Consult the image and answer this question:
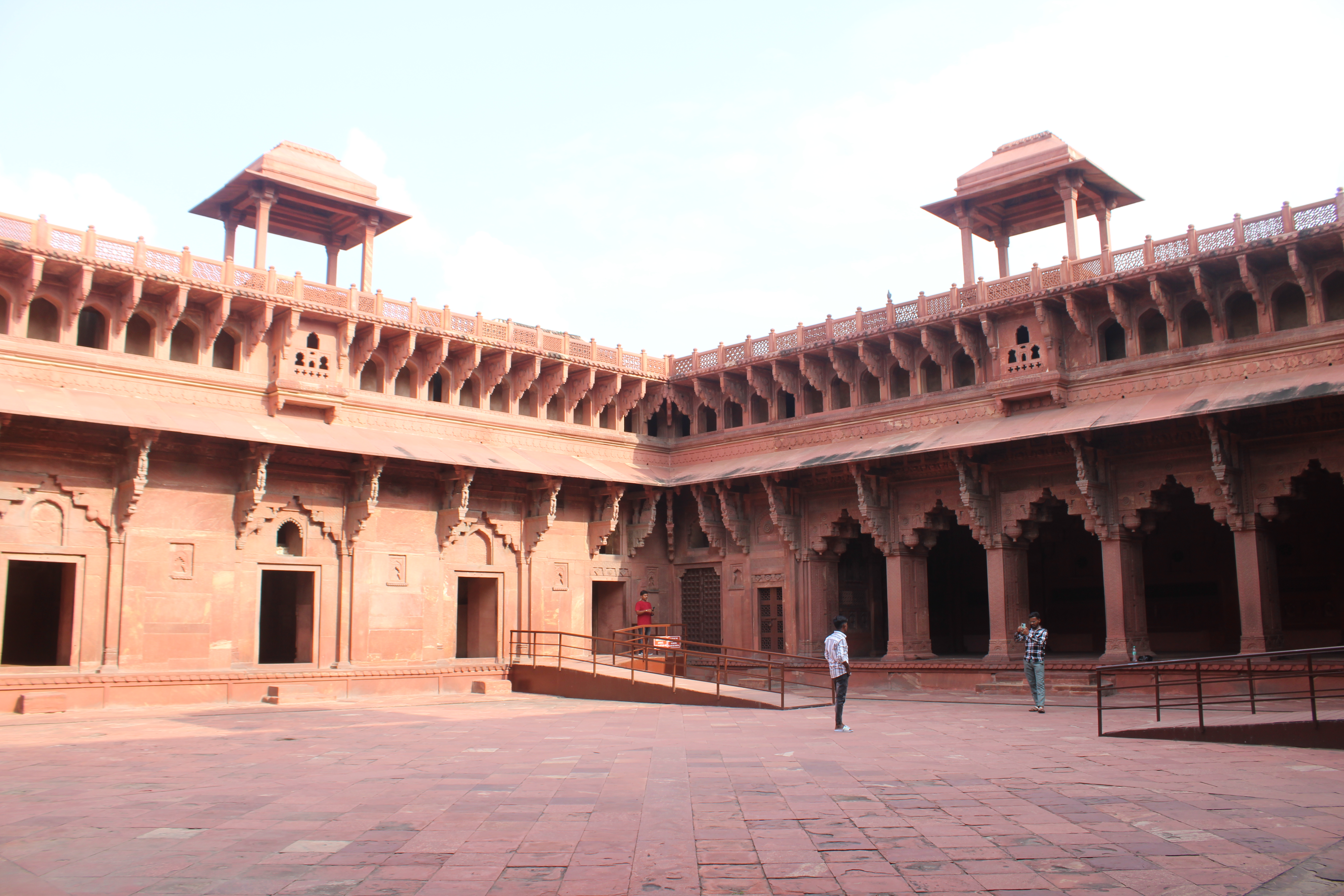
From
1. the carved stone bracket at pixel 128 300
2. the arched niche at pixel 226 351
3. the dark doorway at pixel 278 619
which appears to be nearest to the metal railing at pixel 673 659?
the dark doorway at pixel 278 619

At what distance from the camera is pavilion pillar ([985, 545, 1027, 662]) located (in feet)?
69.5

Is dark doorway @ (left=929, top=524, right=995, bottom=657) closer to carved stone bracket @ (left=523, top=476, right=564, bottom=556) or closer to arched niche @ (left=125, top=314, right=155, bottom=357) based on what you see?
carved stone bracket @ (left=523, top=476, right=564, bottom=556)

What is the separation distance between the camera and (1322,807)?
24.4 ft

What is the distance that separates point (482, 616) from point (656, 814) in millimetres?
17896

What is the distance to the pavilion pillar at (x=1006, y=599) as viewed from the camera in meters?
21.2

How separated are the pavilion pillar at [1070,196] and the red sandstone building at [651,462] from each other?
0.27 feet

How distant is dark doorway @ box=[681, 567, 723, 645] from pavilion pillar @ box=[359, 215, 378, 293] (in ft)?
35.5

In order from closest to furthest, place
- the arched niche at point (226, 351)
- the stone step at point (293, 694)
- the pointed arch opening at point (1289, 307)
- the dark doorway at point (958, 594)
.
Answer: the pointed arch opening at point (1289, 307), the stone step at point (293, 694), the arched niche at point (226, 351), the dark doorway at point (958, 594)

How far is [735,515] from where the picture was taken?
86.1 feet

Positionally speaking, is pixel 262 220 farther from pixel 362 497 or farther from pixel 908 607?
pixel 908 607

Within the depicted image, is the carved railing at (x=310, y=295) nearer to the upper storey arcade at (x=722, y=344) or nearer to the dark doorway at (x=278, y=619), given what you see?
the upper storey arcade at (x=722, y=344)

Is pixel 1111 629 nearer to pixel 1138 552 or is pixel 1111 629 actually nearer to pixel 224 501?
pixel 1138 552

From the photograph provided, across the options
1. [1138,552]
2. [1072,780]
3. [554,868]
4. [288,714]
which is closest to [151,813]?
[554,868]

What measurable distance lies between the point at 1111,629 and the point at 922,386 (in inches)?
261
